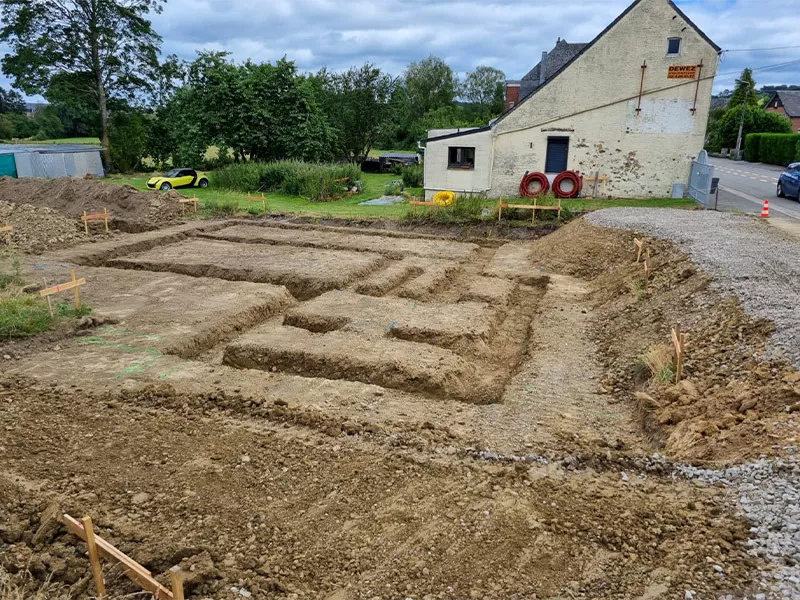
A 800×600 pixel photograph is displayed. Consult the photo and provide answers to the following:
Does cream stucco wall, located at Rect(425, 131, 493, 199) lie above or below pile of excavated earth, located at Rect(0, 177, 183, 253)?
above

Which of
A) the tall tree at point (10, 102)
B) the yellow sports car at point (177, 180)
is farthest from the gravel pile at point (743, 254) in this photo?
the tall tree at point (10, 102)

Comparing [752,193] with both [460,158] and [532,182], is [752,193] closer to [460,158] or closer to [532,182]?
[532,182]

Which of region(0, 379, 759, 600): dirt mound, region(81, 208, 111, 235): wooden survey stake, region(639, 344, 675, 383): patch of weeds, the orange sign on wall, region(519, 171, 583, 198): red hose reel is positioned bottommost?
region(0, 379, 759, 600): dirt mound

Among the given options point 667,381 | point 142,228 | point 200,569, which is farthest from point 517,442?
point 142,228

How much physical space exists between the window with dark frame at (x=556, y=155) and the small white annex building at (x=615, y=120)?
4 cm

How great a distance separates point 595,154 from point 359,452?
69.7 ft

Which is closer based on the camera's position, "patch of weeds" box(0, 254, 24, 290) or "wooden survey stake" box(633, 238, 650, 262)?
"patch of weeds" box(0, 254, 24, 290)

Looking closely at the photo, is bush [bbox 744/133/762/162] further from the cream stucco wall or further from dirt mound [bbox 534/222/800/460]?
dirt mound [bbox 534/222/800/460]

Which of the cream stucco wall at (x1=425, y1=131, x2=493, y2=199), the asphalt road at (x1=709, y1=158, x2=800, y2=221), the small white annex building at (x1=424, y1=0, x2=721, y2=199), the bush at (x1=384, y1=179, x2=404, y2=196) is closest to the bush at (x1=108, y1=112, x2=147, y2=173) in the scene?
the bush at (x1=384, y1=179, x2=404, y2=196)

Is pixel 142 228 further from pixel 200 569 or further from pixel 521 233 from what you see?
pixel 200 569

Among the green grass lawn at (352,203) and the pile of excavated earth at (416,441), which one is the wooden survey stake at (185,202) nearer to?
the green grass lawn at (352,203)

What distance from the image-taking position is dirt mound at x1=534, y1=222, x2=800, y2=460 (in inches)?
232

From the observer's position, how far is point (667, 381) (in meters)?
7.61

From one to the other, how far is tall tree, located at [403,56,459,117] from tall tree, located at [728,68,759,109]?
3088cm
